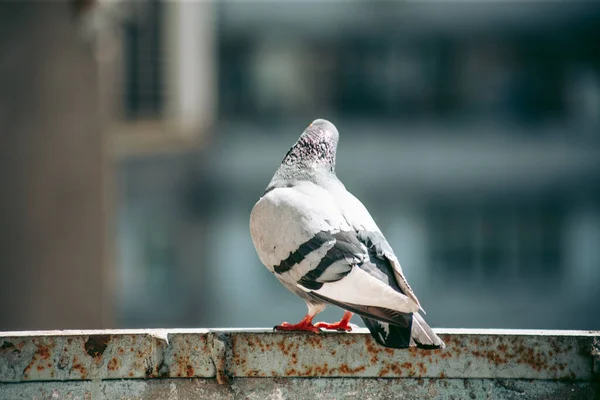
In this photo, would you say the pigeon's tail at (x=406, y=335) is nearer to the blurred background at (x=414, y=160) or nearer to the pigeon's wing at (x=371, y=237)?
the pigeon's wing at (x=371, y=237)

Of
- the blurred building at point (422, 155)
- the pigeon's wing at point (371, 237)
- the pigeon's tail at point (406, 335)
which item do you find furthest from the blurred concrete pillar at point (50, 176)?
the blurred building at point (422, 155)

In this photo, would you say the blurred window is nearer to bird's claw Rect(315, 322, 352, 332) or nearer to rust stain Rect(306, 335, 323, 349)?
bird's claw Rect(315, 322, 352, 332)

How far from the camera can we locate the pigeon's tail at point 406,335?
270 centimetres

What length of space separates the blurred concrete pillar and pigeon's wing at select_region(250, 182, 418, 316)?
439 centimetres

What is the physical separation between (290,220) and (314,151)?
0.38 meters

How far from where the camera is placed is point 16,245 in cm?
721

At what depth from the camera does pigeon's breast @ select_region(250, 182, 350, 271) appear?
10.1 feet

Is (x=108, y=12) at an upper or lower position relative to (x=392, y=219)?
upper

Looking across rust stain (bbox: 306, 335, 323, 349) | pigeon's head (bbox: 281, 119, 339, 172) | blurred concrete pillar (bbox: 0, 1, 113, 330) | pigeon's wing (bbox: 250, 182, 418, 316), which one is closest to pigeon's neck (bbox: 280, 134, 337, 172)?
pigeon's head (bbox: 281, 119, 339, 172)

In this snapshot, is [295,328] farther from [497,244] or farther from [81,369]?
[497,244]

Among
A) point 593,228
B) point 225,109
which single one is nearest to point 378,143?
point 225,109

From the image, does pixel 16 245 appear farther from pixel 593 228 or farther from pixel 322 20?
pixel 593 228

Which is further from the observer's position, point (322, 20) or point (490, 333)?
point (322, 20)

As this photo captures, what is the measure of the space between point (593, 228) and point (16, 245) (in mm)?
12863
